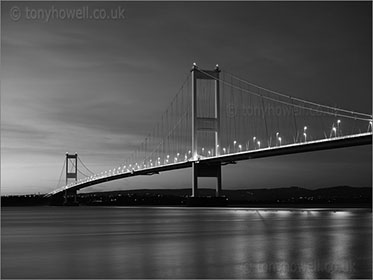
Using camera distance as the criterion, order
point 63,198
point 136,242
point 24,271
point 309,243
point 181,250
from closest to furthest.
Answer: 1. point 24,271
2. point 181,250
3. point 309,243
4. point 136,242
5. point 63,198

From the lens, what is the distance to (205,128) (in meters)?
55.4

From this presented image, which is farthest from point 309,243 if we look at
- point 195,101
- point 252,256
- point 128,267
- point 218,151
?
point 195,101

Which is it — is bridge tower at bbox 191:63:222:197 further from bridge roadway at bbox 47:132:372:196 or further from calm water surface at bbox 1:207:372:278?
calm water surface at bbox 1:207:372:278

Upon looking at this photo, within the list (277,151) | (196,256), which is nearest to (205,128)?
(277,151)

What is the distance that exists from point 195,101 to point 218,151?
5791mm

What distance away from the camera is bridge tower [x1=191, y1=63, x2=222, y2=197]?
52.4 meters

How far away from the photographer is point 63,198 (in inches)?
3529

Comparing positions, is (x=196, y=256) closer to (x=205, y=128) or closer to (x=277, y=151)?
(x=277, y=151)

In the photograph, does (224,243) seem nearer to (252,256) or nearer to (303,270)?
(252,256)

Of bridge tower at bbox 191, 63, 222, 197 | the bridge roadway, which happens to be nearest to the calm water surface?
the bridge roadway

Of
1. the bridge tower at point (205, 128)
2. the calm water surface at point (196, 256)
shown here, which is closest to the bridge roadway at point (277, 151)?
the bridge tower at point (205, 128)

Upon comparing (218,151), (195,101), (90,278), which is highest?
(195,101)

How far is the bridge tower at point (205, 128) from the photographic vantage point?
52.4 meters

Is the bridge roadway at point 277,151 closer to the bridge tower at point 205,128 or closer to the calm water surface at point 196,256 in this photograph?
the bridge tower at point 205,128
